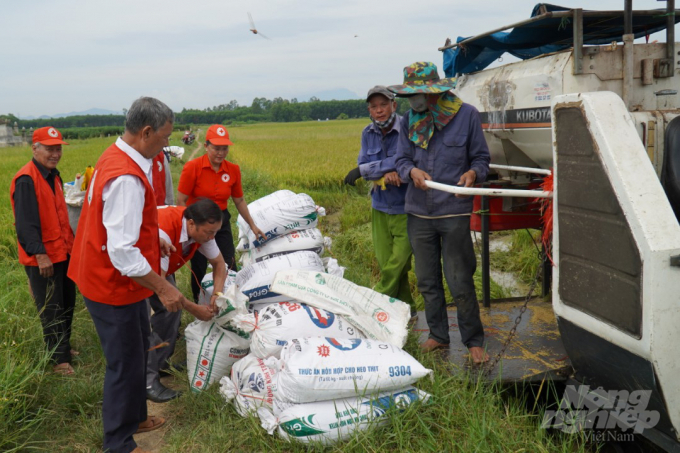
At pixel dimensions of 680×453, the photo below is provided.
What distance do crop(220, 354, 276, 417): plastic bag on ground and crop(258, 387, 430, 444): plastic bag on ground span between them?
0.16m

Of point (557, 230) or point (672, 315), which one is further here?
point (557, 230)

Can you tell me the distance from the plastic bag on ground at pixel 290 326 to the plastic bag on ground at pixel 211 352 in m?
0.21

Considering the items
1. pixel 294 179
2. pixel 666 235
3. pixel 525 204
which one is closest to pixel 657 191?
pixel 666 235

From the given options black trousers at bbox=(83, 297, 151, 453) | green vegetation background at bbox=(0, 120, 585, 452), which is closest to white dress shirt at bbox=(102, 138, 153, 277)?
black trousers at bbox=(83, 297, 151, 453)

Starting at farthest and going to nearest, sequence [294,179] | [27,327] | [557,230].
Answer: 1. [294,179]
2. [27,327]
3. [557,230]

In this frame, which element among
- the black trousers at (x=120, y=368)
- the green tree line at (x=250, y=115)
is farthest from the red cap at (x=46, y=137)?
the green tree line at (x=250, y=115)

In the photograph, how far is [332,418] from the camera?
2676 millimetres

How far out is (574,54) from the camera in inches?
131

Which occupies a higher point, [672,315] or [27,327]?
[672,315]

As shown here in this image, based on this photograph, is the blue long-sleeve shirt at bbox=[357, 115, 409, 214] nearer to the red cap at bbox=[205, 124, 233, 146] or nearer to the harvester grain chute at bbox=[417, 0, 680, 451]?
the harvester grain chute at bbox=[417, 0, 680, 451]

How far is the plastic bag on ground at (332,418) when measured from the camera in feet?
8.71

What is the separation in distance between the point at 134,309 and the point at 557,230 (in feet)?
6.58

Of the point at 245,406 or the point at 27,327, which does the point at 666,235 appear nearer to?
the point at 245,406

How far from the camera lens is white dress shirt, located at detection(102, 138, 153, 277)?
2.41 meters
